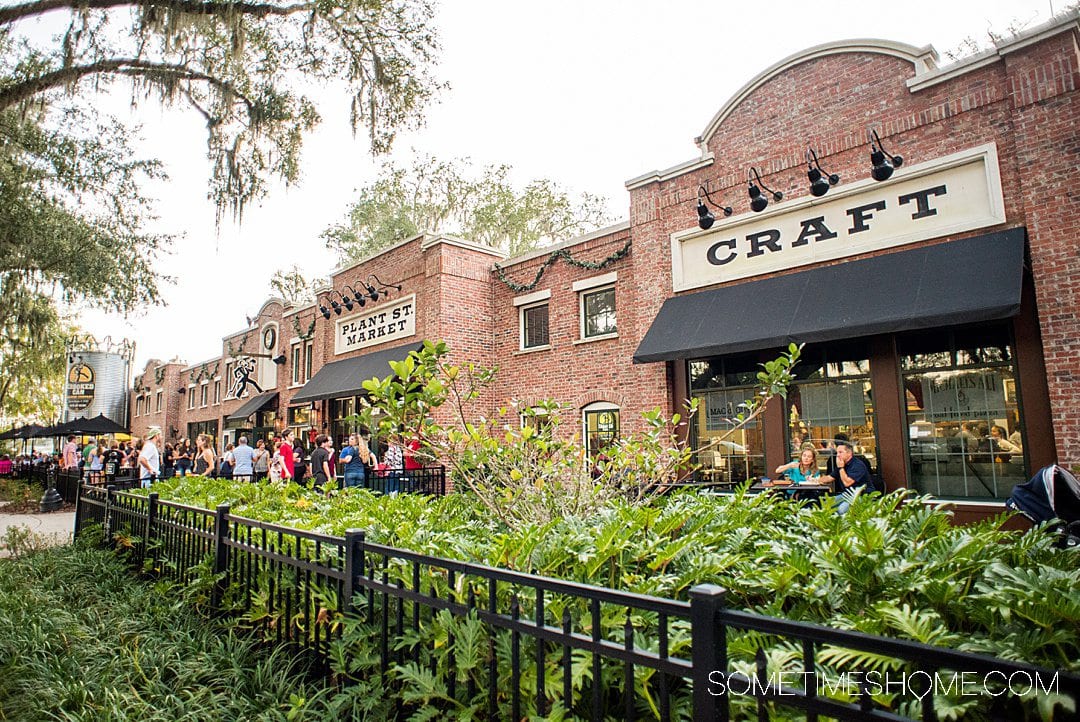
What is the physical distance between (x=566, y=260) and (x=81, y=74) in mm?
9200

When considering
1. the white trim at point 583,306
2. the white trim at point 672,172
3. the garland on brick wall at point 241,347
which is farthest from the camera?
the garland on brick wall at point 241,347

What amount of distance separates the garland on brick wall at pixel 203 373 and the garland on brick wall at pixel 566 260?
18.5m

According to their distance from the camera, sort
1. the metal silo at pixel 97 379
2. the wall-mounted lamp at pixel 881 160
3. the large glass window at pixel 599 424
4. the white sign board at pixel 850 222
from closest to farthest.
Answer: the white sign board at pixel 850 222, the wall-mounted lamp at pixel 881 160, the large glass window at pixel 599 424, the metal silo at pixel 97 379

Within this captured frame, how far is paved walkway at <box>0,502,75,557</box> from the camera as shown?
10.6 meters

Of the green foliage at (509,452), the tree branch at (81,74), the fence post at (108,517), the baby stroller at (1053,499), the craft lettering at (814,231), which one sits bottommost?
the fence post at (108,517)

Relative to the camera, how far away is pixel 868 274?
9.05 m

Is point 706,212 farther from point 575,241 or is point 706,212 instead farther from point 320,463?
point 320,463

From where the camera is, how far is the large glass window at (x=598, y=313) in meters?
→ 13.1

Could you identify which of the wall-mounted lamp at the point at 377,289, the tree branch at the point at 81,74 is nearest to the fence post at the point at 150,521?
the tree branch at the point at 81,74

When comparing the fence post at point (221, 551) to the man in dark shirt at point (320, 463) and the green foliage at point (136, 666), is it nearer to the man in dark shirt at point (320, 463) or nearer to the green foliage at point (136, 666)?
the green foliage at point (136, 666)

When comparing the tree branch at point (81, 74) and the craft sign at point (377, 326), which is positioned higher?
the tree branch at point (81, 74)

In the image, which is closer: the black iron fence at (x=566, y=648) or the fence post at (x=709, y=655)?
the black iron fence at (x=566, y=648)

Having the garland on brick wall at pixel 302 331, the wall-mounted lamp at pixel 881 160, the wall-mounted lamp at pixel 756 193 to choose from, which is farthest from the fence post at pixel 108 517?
the garland on brick wall at pixel 302 331

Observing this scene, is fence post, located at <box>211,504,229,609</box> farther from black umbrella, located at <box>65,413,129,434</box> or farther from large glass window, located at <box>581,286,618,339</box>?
black umbrella, located at <box>65,413,129,434</box>
